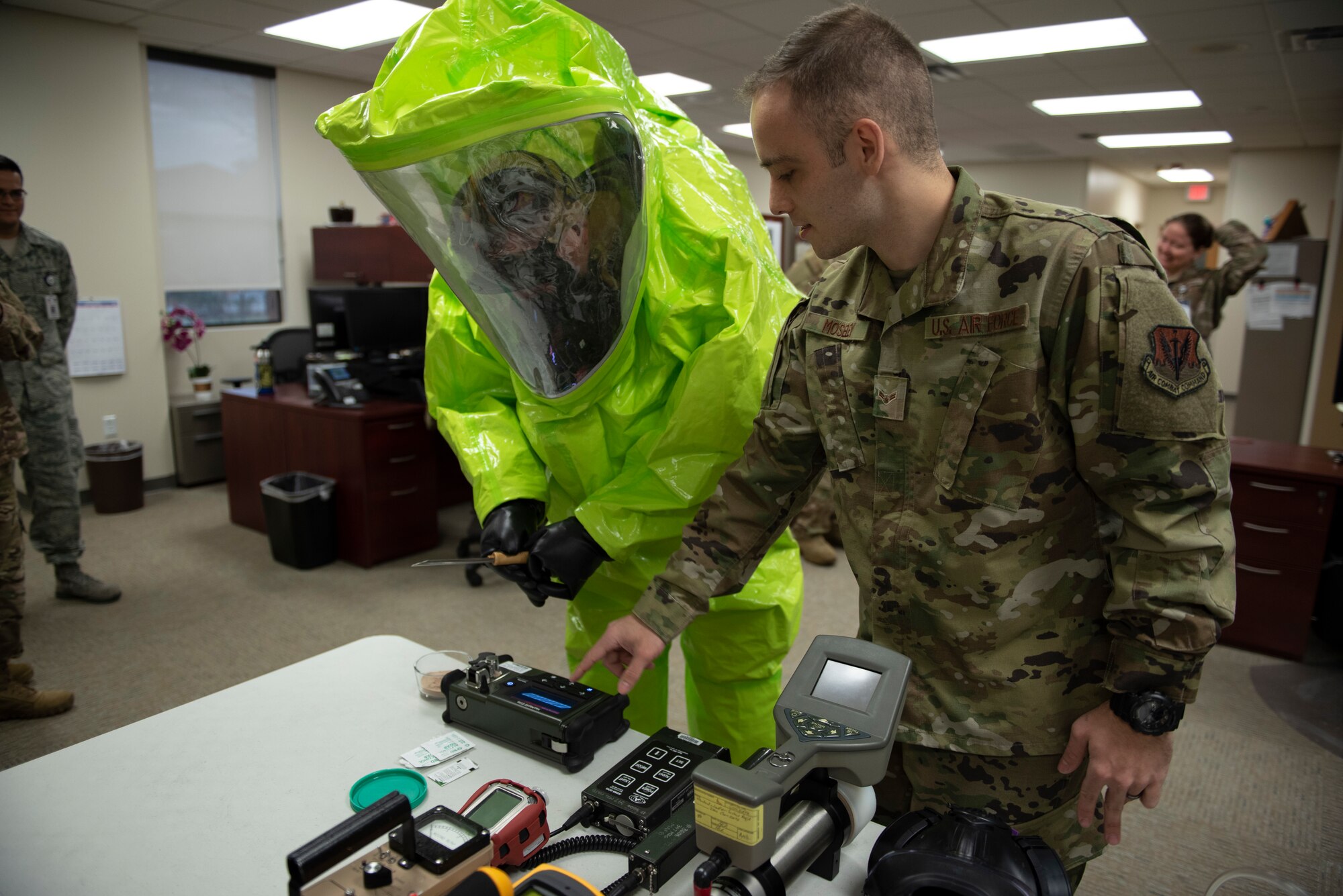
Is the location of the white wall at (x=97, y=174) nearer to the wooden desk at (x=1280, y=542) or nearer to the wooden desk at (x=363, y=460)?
the wooden desk at (x=363, y=460)

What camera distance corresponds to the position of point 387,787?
99cm

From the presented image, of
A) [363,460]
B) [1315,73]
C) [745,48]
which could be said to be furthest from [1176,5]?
[363,460]

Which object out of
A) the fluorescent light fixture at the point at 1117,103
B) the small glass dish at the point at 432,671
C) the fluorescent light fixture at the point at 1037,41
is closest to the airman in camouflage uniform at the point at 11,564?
the small glass dish at the point at 432,671

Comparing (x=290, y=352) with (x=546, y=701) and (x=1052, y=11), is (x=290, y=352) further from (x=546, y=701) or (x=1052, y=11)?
(x=1052, y=11)

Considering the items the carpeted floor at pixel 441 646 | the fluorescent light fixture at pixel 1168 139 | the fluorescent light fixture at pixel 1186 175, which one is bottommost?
the carpeted floor at pixel 441 646

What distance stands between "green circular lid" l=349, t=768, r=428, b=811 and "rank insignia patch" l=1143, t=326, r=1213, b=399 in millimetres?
918

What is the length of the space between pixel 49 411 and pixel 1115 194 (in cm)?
1155

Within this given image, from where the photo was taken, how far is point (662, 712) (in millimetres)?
1526

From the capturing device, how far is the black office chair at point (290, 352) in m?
4.66

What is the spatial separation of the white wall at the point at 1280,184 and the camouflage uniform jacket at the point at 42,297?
30.5 ft

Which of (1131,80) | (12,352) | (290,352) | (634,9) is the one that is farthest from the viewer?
(1131,80)

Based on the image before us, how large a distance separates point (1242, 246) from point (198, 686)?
189 inches

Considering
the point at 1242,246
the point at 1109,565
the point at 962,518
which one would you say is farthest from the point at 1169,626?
the point at 1242,246

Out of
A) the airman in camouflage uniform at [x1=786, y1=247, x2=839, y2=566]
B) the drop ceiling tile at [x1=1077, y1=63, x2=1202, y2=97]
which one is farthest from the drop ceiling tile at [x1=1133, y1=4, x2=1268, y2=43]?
the airman in camouflage uniform at [x1=786, y1=247, x2=839, y2=566]
